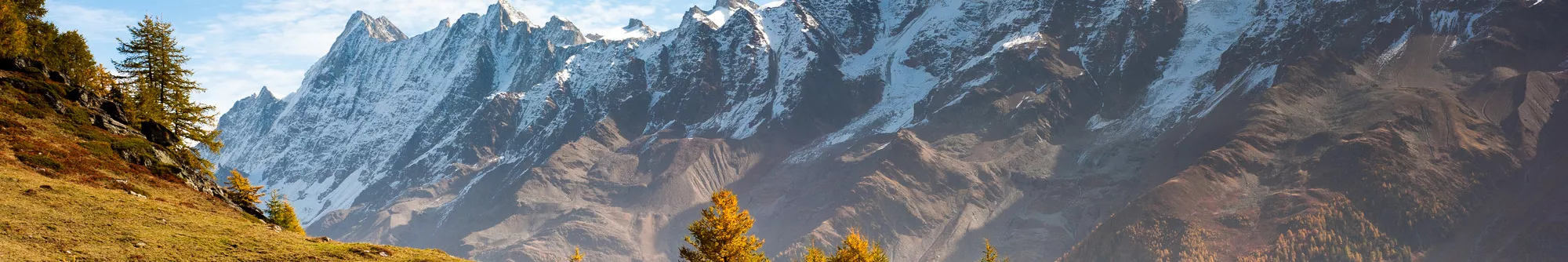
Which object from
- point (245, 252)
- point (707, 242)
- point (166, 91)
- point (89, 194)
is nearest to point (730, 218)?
point (707, 242)

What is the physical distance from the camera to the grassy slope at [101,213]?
41125 mm

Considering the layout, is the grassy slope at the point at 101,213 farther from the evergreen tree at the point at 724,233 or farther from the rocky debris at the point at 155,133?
the evergreen tree at the point at 724,233

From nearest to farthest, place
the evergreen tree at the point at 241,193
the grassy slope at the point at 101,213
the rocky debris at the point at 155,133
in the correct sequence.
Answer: the grassy slope at the point at 101,213 < the evergreen tree at the point at 241,193 < the rocky debris at the point at 155,133

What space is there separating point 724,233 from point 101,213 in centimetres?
2942

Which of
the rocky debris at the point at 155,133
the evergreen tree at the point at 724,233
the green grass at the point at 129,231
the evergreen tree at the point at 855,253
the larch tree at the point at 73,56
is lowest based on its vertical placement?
the evergreen tree at the point at 855,253

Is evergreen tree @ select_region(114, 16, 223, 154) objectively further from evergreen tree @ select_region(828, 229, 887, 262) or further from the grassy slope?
evergreen tree @ select_region(828, 229, 887, 262)

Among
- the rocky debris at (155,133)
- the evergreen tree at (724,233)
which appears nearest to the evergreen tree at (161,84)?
the rocky debris at (155,133)

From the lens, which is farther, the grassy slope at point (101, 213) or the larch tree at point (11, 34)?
the larch tree at point (11, 34)

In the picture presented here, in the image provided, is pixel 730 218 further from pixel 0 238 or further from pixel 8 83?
pixel 8 83

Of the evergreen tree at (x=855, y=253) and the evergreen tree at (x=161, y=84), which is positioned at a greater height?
the evergreen tree at (x=161, y=84)

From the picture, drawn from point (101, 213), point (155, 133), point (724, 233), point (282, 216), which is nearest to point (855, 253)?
point (724, 233)

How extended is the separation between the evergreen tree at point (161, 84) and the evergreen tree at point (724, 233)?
32497 mm

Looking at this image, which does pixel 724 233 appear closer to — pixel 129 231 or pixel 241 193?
pixel 129 231

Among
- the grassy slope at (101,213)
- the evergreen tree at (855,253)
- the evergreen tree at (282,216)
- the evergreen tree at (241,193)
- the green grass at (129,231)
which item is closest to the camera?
the green grass at (129,231)
